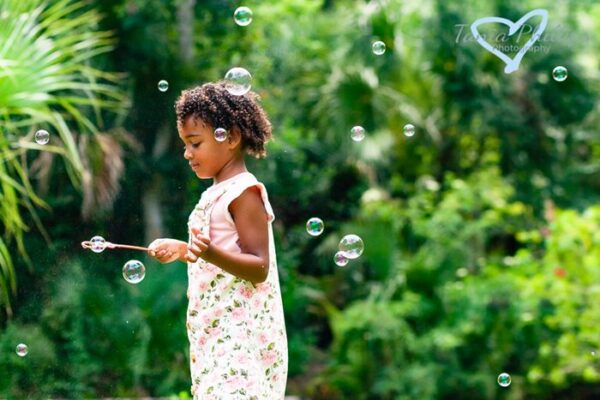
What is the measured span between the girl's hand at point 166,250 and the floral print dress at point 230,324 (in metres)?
0.11

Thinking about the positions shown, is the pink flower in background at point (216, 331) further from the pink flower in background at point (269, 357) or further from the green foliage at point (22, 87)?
the green foliage at point (22, 87)

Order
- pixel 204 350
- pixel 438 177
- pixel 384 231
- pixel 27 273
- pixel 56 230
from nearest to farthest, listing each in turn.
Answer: pixel 204 350 → pixel 27 273 → pixel 56 230 → pixel 384 231 → pixel 438 177

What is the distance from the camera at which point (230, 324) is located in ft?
8.21

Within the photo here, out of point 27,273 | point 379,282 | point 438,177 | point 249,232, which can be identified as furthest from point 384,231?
point 249,232

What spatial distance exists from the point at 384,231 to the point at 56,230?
2.35 meters

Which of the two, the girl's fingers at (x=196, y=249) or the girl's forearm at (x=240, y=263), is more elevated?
the girl's fingers at (x=196, y=249)

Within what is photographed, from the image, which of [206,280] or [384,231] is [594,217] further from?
[206,280]

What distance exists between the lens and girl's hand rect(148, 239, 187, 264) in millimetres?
2381

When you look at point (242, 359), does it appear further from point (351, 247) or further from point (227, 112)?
point (351, 247)

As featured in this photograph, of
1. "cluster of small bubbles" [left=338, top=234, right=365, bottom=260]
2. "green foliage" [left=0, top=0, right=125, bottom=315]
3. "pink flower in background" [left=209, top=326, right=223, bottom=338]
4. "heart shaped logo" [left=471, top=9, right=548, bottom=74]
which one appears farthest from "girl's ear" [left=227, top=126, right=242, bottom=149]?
"heart shaped logo" [left=471, top=9, right=548, bottom=74]

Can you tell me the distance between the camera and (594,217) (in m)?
7.02

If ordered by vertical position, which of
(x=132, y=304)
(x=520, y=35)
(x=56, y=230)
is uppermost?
(x=520, y=35)

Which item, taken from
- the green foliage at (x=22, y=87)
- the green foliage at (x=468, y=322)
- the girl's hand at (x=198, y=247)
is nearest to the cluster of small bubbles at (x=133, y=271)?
the girl's hand at (x=198, y=247)

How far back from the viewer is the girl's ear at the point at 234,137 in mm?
2684
